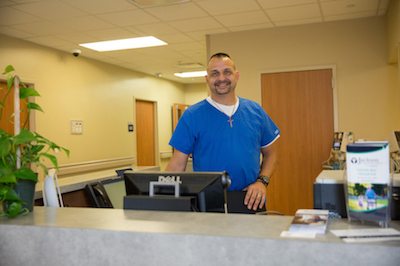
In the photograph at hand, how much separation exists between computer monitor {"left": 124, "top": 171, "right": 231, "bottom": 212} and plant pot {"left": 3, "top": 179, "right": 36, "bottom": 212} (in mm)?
384

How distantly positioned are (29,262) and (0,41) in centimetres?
418

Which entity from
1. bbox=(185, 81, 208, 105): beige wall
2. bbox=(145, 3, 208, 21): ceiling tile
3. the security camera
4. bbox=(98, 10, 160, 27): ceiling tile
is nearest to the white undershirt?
bbox=(145, 3, 208, 21): ceiling tile

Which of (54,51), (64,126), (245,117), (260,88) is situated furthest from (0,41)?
(245,117)

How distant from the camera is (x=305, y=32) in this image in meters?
4.70

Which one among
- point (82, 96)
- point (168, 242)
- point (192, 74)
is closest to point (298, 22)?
point (82, 96)

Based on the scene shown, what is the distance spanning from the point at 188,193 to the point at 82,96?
501 cm

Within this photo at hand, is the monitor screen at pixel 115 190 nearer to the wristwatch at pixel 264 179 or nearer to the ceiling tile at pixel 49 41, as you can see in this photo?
the wristwatch at pixel 264 179

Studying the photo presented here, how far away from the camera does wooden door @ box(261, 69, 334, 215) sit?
15.3 feet

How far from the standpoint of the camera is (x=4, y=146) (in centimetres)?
135

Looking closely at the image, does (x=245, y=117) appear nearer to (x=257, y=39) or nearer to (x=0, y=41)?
(x=257, y=39)

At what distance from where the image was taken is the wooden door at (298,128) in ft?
15.3

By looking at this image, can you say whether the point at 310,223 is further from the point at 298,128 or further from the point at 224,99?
the point at 298,128

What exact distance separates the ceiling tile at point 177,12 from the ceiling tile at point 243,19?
0.31 m

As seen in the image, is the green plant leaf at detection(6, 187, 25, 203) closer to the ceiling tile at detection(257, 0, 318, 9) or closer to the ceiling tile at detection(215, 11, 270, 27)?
the ceiling tile at detection(257, 0, 318, 9)
